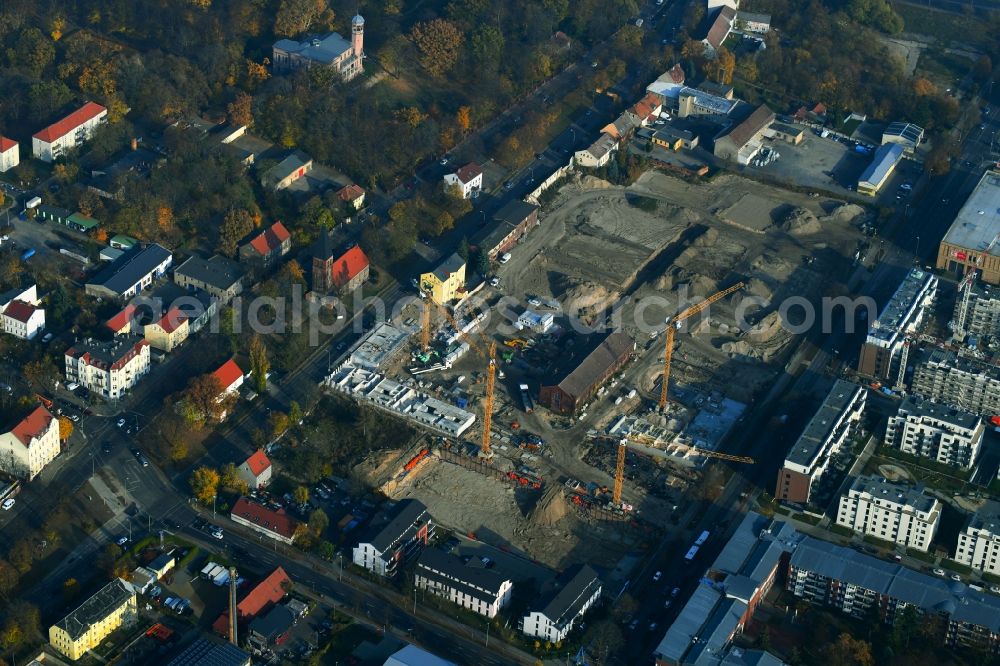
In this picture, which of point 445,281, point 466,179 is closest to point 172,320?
point 445,281

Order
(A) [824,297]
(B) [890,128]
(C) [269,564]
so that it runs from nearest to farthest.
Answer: (C) [269,564] → (A) [824,297] → (B) [890,128]

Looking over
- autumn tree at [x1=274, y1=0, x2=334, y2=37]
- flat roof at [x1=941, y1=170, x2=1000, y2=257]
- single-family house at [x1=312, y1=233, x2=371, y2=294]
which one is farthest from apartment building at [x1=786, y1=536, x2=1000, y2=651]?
autumn tree at [x1=274, y1=0, x2=334, y2=37]

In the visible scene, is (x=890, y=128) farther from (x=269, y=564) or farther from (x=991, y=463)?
(x=269, y=564)

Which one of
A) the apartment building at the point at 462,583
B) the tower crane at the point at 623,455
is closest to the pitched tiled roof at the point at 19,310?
the apartment building at the point at 462,583

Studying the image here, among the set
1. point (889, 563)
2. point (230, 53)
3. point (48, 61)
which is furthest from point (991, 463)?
point (48, 61)

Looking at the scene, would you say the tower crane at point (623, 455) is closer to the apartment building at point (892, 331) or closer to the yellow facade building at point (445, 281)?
the apartment building at point (892, 331)

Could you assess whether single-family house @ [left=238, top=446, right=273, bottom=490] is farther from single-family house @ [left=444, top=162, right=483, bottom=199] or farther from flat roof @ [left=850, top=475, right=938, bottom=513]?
single-family house @ [left=444, top=162, right=483, bottom=199]
